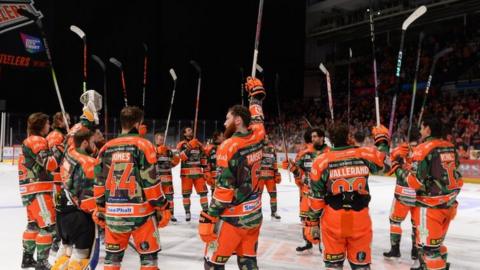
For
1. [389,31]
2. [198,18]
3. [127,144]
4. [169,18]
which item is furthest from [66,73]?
[127,144]

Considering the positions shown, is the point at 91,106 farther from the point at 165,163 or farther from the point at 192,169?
the point at 192,169

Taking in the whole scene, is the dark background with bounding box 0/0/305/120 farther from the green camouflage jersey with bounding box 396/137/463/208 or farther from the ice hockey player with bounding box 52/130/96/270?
the green camouflage jersey with bounding box 396/137/463/208

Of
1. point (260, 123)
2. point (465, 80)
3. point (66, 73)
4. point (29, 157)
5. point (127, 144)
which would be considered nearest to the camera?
point (127, 144)

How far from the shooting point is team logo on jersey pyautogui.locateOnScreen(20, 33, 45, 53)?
812 inches

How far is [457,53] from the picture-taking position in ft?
66.5

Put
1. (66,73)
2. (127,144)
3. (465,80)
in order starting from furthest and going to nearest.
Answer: (66,73) → (465,80) → (127,144)

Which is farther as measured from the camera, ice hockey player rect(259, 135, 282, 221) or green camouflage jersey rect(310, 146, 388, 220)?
ice hockey player rect(259, 135, 282, 221)

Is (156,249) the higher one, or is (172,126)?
(172,126)

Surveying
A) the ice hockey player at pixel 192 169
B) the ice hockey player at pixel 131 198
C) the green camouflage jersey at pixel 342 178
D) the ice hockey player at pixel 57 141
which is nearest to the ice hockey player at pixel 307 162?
the green camouflage jersey at pixel 342 178

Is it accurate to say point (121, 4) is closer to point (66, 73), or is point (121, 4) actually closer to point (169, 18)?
point (169, 18)

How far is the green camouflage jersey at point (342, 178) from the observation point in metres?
3.19

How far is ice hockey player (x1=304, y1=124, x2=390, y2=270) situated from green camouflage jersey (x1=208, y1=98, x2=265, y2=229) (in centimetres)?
43

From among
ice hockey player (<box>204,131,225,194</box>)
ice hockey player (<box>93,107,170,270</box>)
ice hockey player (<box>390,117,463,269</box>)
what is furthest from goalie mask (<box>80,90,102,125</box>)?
ice hockey player (<box>204,131,225,194</box>)

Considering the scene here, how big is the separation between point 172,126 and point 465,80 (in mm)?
12968
